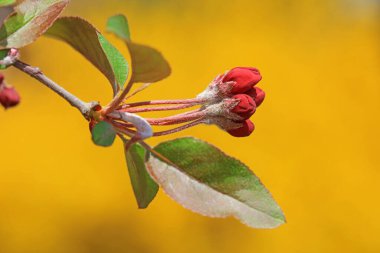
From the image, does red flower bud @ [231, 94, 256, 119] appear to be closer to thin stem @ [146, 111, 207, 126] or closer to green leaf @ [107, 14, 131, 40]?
thin stem @ [146, 111, 207, 126]

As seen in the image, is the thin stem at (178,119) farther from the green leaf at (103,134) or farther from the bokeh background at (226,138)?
the bokeh background at (226,138)

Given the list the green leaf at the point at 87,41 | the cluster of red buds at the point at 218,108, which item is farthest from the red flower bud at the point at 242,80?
the green leaf at the point at 87,41

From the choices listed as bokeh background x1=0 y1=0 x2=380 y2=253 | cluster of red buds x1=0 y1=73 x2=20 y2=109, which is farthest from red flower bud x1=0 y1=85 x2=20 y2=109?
bokeh background x1=0 y1=0 x2=380 y2=253

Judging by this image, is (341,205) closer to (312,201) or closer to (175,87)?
(312,201)

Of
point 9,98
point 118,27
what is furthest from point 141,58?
point 9,98

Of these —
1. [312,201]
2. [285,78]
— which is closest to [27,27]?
[312,201]

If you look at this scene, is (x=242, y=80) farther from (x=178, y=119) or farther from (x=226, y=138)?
(x=226, y=138)
